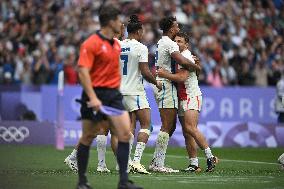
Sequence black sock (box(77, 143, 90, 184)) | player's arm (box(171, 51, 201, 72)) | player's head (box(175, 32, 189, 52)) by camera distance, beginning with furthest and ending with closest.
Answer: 1. player's head (box(175, 32, 189, 52))
2. player's arm (box(171, 51, 201, 72))
3. black sock (box(77, 143, 90, 184))

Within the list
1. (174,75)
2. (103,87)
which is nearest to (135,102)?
(174,75)

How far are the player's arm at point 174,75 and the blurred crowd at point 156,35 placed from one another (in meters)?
11.4

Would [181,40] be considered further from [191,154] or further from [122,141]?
[122,141]

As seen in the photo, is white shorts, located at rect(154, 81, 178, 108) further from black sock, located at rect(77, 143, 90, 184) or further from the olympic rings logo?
the olympic rings logo

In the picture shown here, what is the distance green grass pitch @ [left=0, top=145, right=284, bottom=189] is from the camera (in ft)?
43.5

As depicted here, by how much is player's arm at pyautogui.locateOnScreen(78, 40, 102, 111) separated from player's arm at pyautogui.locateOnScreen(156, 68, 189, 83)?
4206mm

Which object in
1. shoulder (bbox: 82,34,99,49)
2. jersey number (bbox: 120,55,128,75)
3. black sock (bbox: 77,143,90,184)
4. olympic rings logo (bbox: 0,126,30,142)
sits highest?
shoulder (bbox: 82,34,99,49)

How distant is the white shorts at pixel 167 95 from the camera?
16094 mm

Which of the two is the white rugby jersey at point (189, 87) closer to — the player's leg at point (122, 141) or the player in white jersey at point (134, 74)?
the player in white jersey at point (134, 74)

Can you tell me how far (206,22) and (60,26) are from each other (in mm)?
5676

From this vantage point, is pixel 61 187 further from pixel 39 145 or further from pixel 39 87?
pixel 39 87

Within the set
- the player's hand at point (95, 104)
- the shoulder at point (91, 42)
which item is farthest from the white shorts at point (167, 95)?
the player's hand at point (95, 104)

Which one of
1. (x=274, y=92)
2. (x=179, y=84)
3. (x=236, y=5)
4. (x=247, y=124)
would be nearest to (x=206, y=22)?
(x=236, y=5)

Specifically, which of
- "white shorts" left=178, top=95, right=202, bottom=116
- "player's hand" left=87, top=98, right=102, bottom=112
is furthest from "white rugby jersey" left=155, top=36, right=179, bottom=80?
"player's hand" left=87, top=98, right=102, bottom=112
